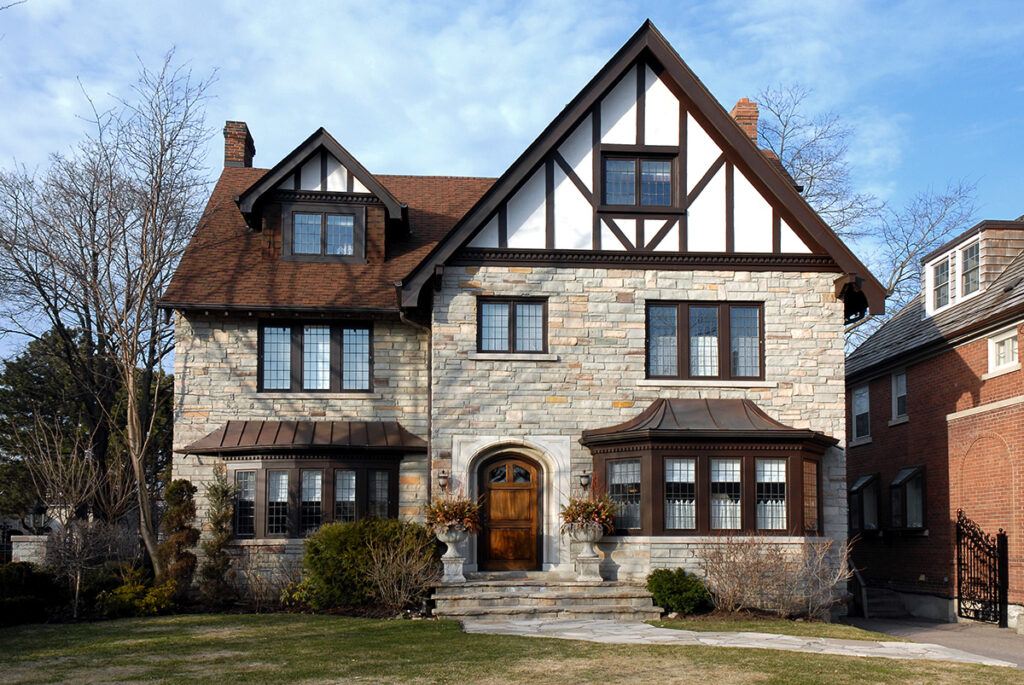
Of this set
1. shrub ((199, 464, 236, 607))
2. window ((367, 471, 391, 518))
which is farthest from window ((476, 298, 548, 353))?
shrub ((199, 464, 236, 607))

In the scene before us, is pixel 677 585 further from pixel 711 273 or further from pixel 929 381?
pixel 929 381

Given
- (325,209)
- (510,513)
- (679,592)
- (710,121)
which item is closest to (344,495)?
(510,513)

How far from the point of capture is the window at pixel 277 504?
21062 mm

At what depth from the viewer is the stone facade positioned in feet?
70.9

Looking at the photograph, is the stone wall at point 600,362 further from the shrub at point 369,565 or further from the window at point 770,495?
the shrub at point 369,565

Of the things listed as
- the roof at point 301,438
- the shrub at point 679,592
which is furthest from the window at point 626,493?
the roof at point 301,438

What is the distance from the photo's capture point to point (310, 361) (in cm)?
2208

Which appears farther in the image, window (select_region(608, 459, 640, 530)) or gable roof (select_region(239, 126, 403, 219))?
gable roof (select_region(239, 126, 403, 219))

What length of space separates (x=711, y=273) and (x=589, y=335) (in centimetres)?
261

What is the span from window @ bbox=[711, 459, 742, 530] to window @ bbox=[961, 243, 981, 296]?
774 cm

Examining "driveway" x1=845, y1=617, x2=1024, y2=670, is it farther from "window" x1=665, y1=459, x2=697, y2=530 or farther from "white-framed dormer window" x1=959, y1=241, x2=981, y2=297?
"white-framed dormer window" x1=959, y1=241, x2=981, y2=297

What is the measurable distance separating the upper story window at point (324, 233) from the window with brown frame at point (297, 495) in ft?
15.0

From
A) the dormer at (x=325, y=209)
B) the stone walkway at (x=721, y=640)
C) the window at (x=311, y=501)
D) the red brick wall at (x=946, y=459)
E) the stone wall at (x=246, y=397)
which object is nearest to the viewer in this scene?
the stone walkway at (x=721, y=640)

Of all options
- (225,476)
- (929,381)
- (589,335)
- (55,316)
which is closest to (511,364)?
(589,335)
